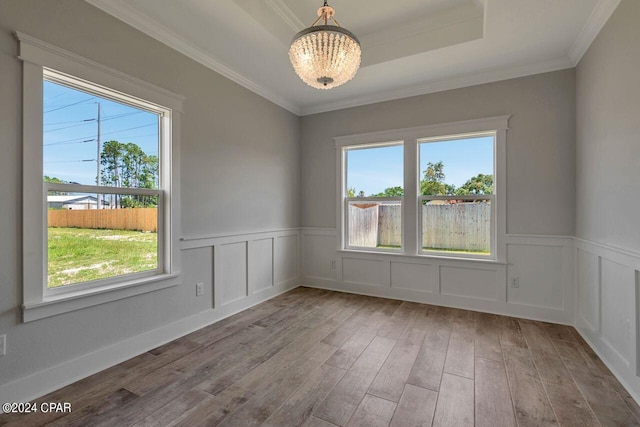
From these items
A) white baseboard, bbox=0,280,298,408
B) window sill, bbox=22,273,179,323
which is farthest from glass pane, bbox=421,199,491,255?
window sill, bbox=22,273,179,323

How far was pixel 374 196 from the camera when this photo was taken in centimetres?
404

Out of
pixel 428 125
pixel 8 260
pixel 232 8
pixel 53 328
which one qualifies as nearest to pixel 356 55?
pixel 232 8

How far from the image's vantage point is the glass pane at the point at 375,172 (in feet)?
12.7

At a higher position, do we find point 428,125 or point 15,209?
point 428,125

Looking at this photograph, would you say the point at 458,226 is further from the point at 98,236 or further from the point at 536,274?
the point at 98,236

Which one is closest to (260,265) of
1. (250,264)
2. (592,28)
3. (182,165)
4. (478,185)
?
(250,264)

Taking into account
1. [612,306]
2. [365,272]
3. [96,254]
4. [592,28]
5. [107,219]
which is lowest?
[365,272]

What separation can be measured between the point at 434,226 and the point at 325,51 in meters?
2.62

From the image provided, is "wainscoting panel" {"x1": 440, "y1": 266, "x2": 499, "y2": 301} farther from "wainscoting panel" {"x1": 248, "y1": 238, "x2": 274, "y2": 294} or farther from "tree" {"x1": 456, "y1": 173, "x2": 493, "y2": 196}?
"wainscoting panel" {"x1": 248, "y1": 238, "x2": 274, "y2": 294}

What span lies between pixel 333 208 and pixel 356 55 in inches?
99.3

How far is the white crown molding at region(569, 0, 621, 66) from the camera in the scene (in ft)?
6.99

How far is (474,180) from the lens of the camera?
3443mm

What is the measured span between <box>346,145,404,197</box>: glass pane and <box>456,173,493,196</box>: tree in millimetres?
758

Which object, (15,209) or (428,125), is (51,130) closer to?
(15,209)
